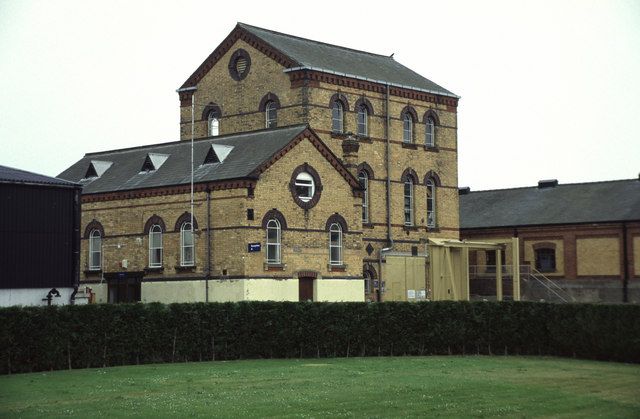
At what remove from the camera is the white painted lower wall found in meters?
40.0

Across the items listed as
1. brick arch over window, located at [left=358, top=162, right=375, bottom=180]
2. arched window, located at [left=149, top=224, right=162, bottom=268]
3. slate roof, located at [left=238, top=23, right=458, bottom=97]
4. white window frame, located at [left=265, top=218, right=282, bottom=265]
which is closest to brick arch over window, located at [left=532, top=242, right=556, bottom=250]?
slate roof, located at [left=238, top=23, right=458, bottom=97]

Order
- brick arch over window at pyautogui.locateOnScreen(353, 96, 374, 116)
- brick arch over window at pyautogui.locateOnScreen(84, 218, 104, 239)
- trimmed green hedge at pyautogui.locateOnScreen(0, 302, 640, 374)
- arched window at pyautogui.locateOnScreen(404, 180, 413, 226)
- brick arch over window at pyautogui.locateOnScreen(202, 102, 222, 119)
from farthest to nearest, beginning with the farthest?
arched window at pyautogui.locateOnScreen(404, 180, 413, 226)
brick arch over window at pyautogui.locateOnScreen(202, 102, 222, 119)
brick arch over window at pyautogui.locateOnScreen(353, 96, 374, 116)
brick arch over window at pyautogui.locateOnScreen(84, 218, 104, 239)
trimmed green hedge at pyautogui.locateOnScreen(0, 302, 640, 374)

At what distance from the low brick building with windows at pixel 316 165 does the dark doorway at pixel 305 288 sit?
39cm

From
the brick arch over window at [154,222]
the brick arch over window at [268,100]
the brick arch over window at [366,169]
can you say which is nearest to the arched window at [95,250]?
the brick arch over window at [154,222]

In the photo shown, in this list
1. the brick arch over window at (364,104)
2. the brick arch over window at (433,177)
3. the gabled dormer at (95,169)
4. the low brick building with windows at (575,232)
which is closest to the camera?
the gabled dormer at (95,169)

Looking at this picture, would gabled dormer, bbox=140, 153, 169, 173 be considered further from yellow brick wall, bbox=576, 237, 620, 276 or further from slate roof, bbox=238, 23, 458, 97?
yellow brick wall, bbox=576, 237, 620, 276

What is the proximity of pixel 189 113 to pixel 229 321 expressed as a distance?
90.9ft

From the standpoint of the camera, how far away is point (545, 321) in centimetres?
3956

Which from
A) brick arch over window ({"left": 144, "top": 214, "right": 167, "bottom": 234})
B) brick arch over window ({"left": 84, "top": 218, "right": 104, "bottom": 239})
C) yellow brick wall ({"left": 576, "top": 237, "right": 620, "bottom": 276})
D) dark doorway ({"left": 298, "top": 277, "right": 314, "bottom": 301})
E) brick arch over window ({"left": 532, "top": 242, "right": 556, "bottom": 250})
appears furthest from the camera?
brick arch over window ({"left": 532, "top": 242, "right": 556, "bottom": 250})

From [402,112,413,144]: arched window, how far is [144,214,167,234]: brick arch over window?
52.6 feet

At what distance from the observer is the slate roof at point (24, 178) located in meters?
39.9

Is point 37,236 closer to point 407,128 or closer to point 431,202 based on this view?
point 407,128

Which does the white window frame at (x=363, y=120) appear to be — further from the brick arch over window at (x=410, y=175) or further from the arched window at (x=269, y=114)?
the arched window at (x=269, y=114)

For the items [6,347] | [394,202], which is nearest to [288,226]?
[394,202]
